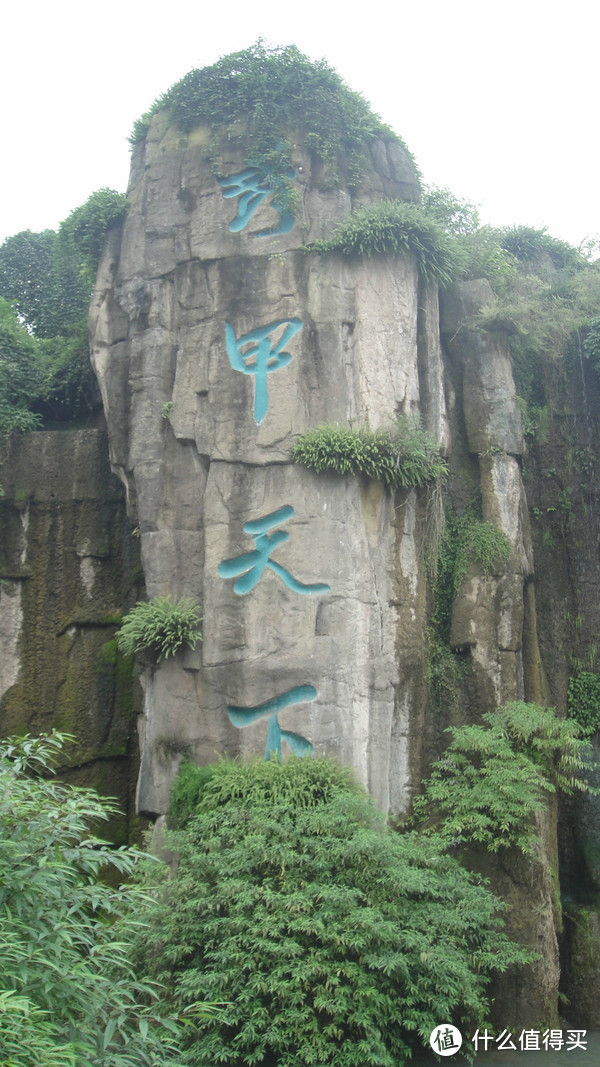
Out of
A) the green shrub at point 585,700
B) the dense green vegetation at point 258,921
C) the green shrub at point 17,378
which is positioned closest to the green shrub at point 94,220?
the green shrub at point 17,378

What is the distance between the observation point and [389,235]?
1056 cm

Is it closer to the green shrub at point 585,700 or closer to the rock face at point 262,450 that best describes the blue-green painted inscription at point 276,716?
the rock face at point 262,450

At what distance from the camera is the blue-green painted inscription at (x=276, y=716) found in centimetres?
921

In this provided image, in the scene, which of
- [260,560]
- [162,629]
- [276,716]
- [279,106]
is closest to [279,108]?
[279,106]

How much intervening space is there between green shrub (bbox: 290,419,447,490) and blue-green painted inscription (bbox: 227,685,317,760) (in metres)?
2.28

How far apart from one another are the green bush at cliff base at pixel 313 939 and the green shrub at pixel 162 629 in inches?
91.9

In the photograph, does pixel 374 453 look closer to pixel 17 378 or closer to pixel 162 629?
pixel 162 629

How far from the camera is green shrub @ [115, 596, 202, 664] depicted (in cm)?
973

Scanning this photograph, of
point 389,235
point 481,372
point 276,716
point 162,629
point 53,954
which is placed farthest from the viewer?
point 481,372

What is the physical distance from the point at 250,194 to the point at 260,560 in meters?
4.42

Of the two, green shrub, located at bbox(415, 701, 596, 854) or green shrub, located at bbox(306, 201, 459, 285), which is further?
green shrub, located at bbox(306, 201, 459, 285)

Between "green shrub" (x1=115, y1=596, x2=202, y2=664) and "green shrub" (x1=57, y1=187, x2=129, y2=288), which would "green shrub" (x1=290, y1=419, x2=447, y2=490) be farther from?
"green shrub" (x1=57, y1=187, x2=129, y2=288)

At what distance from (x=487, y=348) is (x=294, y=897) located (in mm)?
6976

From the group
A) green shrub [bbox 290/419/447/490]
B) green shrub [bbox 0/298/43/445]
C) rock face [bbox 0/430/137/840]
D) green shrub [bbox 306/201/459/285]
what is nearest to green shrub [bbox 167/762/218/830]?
rock face [bbox 0/430/137/840]
